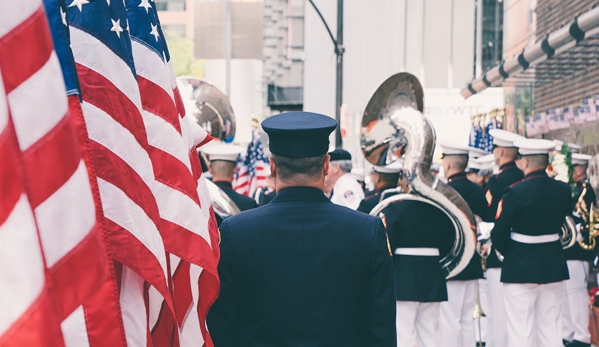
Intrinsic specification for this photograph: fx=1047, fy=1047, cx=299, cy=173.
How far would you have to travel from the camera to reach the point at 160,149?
13.7 ft

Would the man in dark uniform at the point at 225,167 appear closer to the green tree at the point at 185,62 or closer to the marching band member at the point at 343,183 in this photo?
the marching band member at the point at 343,183

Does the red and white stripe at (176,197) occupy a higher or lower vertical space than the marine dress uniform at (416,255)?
higher

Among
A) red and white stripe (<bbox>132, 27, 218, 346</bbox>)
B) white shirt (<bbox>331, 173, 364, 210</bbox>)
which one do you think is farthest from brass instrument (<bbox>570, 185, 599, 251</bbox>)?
red and white stripe (<bbox>132, 27, 218, 346</bbox>)

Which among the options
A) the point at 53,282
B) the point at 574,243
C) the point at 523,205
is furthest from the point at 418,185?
the point at 53,282

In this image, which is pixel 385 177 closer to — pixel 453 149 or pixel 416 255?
pixel 453 149

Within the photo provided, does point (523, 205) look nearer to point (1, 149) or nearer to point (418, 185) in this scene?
point (418, 185)

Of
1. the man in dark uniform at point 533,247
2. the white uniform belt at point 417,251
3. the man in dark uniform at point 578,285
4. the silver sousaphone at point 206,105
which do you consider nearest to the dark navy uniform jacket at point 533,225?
the man in dark uniform at point 533,247

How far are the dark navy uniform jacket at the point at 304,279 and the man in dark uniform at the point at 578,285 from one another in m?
7.93

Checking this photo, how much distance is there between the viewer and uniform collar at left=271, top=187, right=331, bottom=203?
4.21 m

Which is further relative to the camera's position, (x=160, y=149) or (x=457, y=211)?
(x=457, y=211)

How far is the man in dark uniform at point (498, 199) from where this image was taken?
1129 cm

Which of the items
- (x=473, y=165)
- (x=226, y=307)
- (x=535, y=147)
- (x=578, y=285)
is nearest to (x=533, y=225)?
(x=535, y=147)

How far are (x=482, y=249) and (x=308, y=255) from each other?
719 cm

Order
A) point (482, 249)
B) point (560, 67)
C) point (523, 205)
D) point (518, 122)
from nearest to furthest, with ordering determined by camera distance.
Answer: point (523, 205), point (482, 249), point (560, 67), point (518, 122)
